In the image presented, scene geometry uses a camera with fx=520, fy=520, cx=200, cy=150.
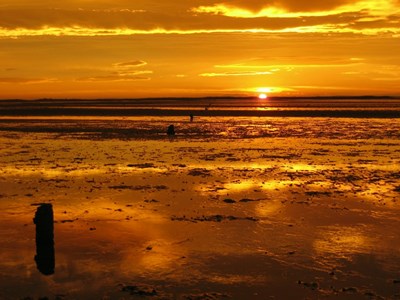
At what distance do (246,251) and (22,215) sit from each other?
7.02 meters

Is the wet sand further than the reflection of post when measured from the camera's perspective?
No

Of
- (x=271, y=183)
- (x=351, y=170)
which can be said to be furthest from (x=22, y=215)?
(x=351, y=170)

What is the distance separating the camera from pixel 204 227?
13.9 metres

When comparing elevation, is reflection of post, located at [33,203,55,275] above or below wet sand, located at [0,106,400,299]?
above

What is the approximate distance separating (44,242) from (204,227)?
448 centimetres

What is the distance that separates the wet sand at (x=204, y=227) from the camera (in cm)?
991

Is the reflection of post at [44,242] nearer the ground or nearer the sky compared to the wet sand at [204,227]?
nearer the sky

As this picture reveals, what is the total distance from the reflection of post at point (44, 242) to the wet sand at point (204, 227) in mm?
89

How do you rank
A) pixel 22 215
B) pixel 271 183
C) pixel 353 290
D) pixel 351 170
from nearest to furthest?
pixel 353 290, pixel 22 215, pixel 271 183, pixel 351 170

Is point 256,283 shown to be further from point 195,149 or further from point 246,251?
point 195,149

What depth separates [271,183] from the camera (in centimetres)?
2038

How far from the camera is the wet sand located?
9.91m

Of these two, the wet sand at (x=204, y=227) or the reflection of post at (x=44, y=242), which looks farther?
the reflection of post at (x=44, y=242)

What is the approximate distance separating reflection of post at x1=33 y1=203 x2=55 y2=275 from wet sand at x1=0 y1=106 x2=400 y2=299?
0.29 ft
